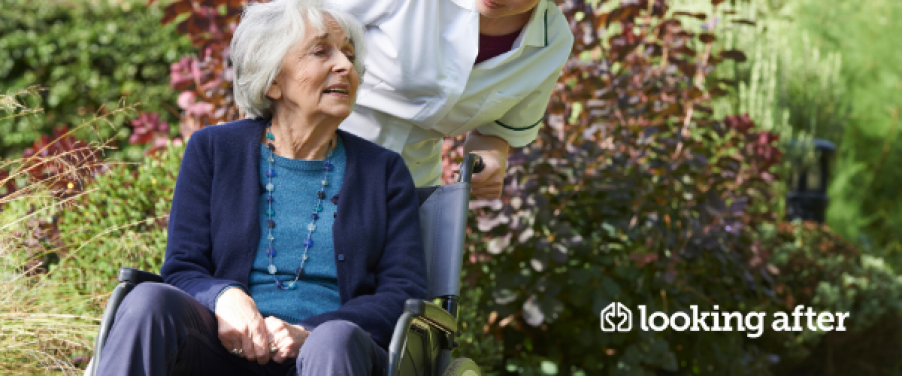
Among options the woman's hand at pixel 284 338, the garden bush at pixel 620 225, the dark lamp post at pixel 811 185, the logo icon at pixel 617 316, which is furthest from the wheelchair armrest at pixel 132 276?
the dark lamp post at pixel 811 185

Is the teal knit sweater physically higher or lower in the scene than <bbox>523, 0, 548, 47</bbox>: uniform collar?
lower

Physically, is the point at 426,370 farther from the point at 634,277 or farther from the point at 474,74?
the point at 634,277

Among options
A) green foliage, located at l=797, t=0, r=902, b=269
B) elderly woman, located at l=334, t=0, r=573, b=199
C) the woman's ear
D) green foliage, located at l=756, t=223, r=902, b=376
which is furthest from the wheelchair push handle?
green foliage, located at l=797, t=0, r=902, b=269

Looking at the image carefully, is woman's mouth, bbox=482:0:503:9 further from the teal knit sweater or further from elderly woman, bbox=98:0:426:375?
the teal knit sweater

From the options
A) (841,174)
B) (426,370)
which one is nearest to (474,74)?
(426,370)

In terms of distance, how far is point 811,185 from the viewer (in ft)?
21.3

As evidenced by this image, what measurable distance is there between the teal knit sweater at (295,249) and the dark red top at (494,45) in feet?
1.87

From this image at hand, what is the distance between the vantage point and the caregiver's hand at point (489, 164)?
7.79 feet

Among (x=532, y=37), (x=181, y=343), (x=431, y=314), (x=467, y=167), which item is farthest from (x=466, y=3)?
(x=181, y=343)

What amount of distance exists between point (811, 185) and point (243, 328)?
18.7ft

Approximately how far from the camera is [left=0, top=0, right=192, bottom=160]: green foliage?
19.3 ft

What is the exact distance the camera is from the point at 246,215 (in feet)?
6.21

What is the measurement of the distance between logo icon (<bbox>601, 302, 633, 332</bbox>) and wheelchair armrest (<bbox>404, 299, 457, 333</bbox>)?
4.98 ft

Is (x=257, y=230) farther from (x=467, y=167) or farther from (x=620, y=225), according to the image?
(x=620, y=225)
